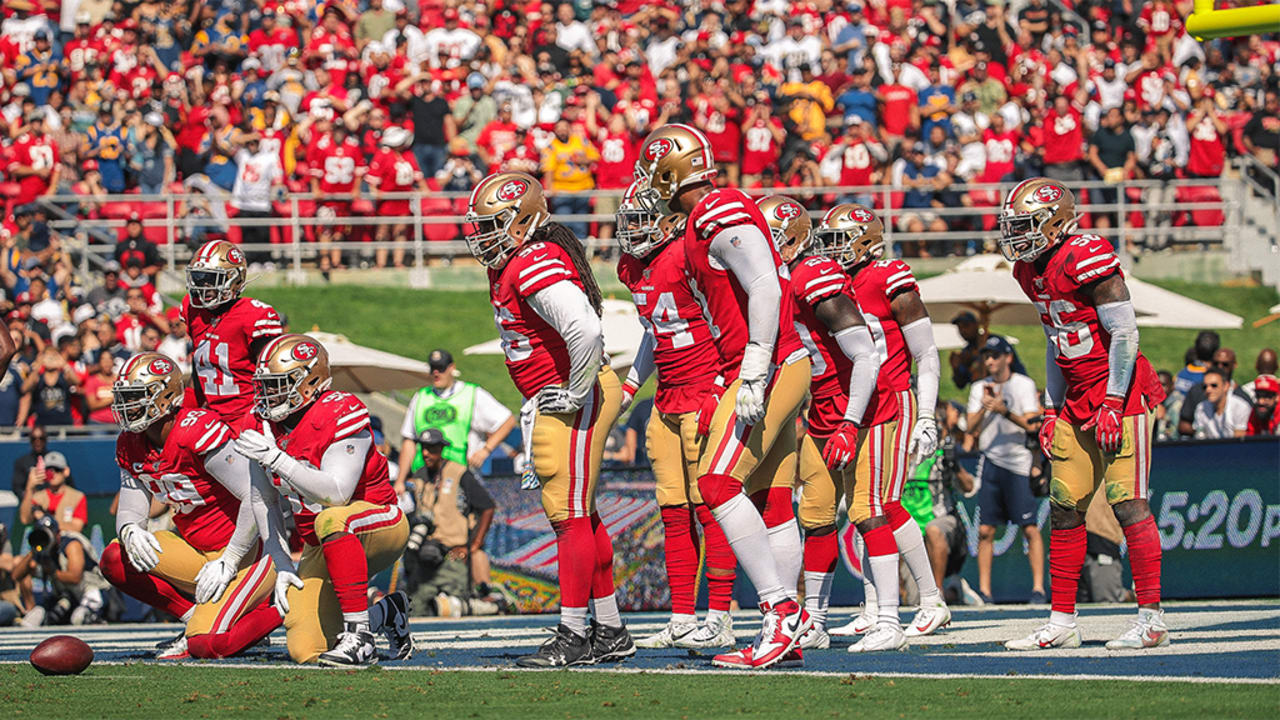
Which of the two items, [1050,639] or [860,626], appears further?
[860,626]

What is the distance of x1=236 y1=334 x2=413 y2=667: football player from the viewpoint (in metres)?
8.44

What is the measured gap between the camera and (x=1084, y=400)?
29.2ft

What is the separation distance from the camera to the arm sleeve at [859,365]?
9.09m

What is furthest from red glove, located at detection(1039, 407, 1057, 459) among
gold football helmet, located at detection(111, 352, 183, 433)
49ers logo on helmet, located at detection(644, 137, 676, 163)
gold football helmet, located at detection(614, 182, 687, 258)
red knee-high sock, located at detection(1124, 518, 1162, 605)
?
gold football helmet, located at detection(111, 352, 183, 433)

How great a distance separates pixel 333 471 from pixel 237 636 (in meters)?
1.08

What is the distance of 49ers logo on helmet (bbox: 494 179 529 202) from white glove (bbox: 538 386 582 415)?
89cm

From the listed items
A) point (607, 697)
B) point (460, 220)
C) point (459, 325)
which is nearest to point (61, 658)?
point (607, 697)

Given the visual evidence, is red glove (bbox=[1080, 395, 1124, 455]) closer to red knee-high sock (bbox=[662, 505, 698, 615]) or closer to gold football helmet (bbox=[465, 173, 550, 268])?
red knee-high sock (bbox=[662, 505, 698, 615])

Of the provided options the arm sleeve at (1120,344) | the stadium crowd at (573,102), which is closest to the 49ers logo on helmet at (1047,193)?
the arm sleeve at (1120,344)

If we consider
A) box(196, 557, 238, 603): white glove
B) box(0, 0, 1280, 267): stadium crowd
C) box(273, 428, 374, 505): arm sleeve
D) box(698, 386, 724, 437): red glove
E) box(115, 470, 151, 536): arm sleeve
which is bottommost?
box(196, 557, 238, 603): white glove

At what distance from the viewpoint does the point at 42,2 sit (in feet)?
82.6

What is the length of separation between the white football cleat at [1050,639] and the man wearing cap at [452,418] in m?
6.66

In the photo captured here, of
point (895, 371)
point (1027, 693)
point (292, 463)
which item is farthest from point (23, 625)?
point (1027, 693)

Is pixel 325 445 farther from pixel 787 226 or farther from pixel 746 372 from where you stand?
pixel 787 226
